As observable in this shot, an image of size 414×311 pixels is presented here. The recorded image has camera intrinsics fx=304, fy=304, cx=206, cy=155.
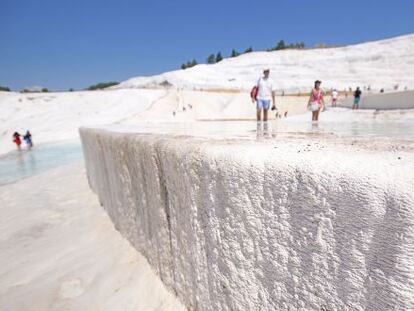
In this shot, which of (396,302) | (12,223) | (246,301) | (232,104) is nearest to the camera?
(396,302)

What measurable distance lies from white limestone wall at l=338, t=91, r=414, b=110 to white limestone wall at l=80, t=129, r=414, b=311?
1660 cm

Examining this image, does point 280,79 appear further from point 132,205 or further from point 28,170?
point 132,205

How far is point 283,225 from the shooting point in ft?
4.90

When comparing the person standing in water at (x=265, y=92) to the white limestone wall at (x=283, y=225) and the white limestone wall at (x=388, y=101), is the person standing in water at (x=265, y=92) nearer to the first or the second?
the white limestone wall at (x=283, y=225)

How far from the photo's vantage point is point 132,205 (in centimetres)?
318

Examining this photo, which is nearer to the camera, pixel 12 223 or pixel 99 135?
pixel 99 135

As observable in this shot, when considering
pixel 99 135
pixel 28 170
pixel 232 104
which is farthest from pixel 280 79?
pixel 99 135

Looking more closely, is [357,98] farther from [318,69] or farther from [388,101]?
[318,69]

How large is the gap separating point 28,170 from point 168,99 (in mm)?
23188

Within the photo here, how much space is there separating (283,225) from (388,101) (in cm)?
1872

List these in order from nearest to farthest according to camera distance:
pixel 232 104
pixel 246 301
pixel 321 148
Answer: pixel 321 148 < pixel 246 301 < pixel 232 104

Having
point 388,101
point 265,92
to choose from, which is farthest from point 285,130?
point 388,101

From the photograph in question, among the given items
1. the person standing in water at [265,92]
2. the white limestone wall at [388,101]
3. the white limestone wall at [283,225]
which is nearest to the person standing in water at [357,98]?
the white limestone wall at [388,101]

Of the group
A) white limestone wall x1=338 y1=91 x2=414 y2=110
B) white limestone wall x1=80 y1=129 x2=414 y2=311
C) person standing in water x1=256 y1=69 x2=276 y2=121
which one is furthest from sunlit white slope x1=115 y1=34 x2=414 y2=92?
white limestone wall x1=80 y1=129 x2=414 y2=311
